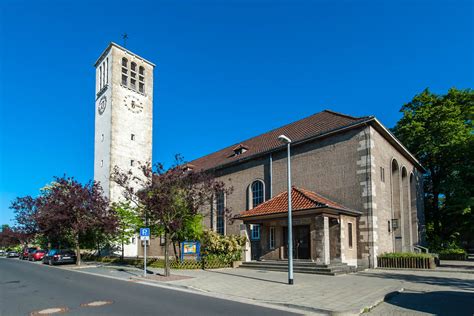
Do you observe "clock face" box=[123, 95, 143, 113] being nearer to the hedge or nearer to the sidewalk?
the sidewalk

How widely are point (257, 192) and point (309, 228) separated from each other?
24.4 feet

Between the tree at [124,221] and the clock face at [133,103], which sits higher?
the clock face at [133,103]

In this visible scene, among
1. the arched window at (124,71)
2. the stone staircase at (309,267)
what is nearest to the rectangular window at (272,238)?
the stone staircase at (309,267)

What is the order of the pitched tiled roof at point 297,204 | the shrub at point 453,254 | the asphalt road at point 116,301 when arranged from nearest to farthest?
1. the asphalt road at point 116,301
2. the pitched tiled roof at point 297,204
3. the shrub at point 453,254

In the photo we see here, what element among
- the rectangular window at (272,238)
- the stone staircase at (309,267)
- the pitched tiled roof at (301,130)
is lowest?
the stone staircase at (309,267)

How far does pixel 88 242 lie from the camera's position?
38.3 m

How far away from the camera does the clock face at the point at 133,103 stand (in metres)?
44.5

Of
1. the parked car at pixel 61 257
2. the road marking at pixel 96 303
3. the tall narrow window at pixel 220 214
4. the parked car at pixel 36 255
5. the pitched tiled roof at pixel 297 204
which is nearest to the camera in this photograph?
the road marking at pixel 96 303

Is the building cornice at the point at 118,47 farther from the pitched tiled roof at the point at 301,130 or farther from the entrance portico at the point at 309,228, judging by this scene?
the entrance portico at the point at 309,228

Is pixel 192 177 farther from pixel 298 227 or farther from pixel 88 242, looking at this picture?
pixel 88 242

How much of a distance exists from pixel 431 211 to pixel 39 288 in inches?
1364

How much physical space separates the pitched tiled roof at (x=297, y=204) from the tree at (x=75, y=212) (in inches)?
522

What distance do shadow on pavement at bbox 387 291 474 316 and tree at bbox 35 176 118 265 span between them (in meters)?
24.5

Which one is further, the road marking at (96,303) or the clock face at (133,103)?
the clock face at (133,103)
